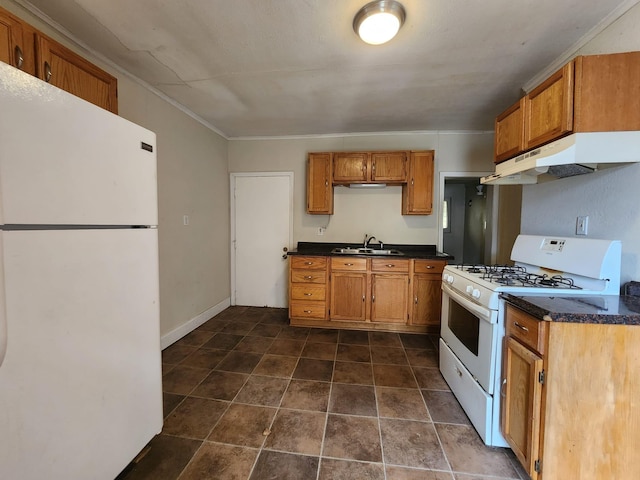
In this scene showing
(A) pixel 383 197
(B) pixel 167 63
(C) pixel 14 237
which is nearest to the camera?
(C) pixel 14 237

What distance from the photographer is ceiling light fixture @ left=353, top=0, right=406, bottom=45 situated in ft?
4.52

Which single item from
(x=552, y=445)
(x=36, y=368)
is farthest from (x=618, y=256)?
(x=36, y=368)

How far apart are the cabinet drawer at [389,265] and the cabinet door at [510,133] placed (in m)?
1.36

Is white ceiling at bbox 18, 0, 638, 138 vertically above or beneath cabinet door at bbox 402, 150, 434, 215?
above

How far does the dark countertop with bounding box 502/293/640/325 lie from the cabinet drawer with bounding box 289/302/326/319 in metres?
2.05

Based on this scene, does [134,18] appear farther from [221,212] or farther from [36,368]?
[221,212]

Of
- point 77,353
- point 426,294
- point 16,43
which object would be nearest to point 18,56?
point 16,43

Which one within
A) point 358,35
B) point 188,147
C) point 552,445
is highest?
point 358,35

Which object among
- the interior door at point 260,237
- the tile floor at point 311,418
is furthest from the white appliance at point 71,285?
the interior door at point 260,237

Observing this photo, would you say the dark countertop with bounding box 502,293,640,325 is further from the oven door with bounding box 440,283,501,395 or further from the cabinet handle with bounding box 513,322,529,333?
the oven door with bounding box 440,283,501,395

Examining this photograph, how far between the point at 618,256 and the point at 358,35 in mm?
1946

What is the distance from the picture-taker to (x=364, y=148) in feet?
11.3

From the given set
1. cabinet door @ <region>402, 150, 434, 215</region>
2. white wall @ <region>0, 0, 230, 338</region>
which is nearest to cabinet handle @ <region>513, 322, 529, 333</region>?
cabinet door @ <region>402, 150, 434, 215</region>

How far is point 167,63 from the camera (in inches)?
76.8
